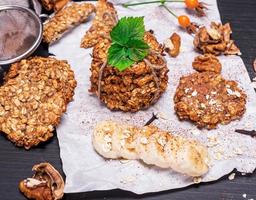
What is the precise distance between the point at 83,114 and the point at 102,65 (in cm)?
32

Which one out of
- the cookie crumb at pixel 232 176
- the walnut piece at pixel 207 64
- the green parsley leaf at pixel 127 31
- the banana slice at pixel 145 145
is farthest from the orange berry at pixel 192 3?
the cookie crumb at pixel 232 176

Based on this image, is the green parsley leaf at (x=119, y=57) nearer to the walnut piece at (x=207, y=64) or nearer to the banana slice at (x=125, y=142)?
the banana slice at (x=125, y=142)

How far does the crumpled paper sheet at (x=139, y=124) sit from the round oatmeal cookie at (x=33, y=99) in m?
0.09

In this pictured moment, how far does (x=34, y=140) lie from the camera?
228cm

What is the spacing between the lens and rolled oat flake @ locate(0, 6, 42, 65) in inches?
103

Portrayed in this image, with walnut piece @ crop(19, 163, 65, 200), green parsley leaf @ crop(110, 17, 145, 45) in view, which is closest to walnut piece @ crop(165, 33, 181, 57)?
green parsley leaf @ crop(110, 17, 145, 45)

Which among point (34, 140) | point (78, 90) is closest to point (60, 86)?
point (78, 90)

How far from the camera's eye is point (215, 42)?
260 centimetres

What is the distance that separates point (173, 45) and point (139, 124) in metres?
0.53

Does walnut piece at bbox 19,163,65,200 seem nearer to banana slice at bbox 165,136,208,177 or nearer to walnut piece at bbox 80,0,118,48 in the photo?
banana slice at bbox 165,136,208,177

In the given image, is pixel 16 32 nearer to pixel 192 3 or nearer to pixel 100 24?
pixel 100 24

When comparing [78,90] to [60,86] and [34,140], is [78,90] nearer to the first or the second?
[60,86]

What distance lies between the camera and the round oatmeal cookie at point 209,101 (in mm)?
2309

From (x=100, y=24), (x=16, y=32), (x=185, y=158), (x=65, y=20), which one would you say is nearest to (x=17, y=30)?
(x=16, y=32)
